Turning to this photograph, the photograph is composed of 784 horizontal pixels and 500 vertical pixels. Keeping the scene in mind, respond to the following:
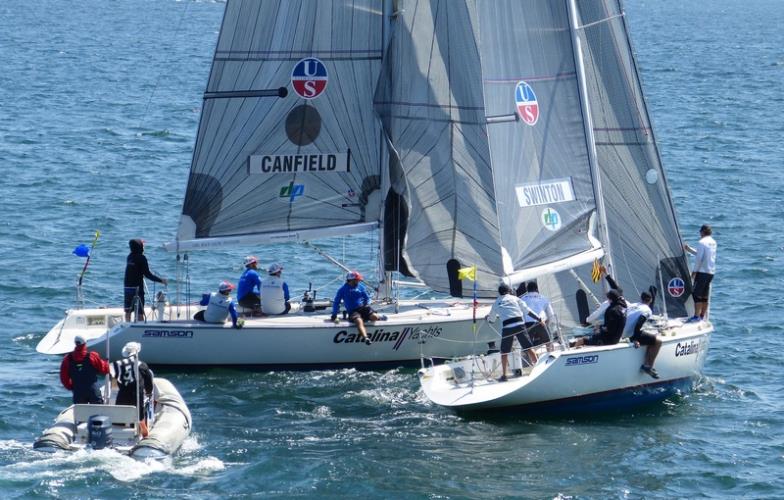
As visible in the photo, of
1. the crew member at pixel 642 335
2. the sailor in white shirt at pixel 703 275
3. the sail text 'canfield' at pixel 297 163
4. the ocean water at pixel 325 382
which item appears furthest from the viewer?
the sail text 'canfield' at pixel 297 163

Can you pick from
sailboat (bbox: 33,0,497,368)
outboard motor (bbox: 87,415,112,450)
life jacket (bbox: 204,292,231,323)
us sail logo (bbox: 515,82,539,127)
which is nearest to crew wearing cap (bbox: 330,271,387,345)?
sailboat (bbox: 33,0,497,368)

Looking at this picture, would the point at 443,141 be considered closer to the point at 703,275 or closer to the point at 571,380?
the point at 703,275

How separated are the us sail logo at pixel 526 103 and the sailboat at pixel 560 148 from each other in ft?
0.06

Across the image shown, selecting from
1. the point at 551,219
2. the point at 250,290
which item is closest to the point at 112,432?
the point at 250,290

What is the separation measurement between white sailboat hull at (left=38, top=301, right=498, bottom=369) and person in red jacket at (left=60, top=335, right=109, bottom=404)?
4059 mm

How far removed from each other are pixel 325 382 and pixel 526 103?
588 cm

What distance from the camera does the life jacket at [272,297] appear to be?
25656 millimetres

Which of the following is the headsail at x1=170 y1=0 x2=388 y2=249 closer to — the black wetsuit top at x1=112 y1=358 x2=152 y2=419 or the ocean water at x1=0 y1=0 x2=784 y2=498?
the ocean water at x1=0 y1=0 x2=784 y2=498

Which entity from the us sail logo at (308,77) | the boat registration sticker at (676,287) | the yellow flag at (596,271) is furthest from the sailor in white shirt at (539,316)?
the us sail logo at (308,77)

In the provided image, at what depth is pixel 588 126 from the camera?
24844 millimetres

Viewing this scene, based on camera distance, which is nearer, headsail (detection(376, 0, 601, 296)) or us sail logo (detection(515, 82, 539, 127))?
headsail (detection(376, 0, 601, 296))

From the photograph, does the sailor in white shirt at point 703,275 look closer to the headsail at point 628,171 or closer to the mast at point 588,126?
the headsail at point 628,171

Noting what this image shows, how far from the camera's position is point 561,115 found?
25047mm

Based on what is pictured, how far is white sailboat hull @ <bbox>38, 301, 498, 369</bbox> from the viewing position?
24844mm
